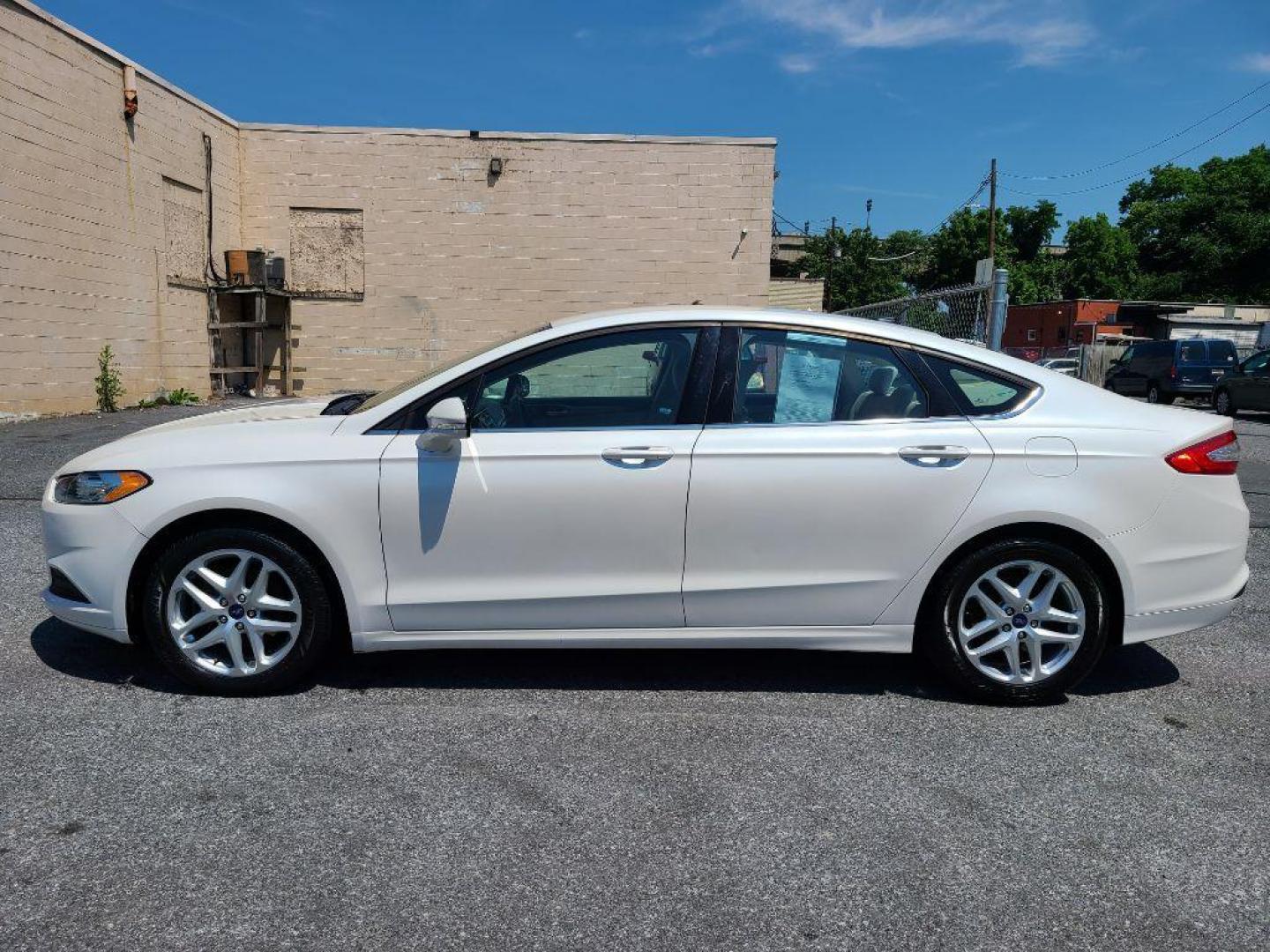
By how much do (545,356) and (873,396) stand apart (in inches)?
52.0

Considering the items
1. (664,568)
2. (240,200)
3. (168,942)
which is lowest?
(168,942)

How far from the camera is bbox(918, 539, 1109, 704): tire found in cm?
383

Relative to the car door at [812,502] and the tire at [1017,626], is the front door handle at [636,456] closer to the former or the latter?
the car door at [812,502]

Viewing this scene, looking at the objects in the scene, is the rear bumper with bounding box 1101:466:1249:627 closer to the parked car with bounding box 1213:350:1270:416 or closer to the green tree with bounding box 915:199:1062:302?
the parked car with bounding box 1213:350:1270:416

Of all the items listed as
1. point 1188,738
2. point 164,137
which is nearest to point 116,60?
point 164,137

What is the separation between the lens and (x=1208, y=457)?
3885 mm

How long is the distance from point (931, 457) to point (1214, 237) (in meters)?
65.2

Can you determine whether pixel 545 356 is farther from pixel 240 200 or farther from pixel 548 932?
pixel 240 200

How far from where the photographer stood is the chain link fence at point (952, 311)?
7.98 meters

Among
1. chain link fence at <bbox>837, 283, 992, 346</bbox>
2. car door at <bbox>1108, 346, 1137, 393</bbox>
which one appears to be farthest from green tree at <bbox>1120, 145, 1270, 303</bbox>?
chain link fence at <bbox>837, 283, 992, 346</bbox>

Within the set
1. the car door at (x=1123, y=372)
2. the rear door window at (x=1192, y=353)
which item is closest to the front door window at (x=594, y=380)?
the rear door window at (x=1192, y=353)

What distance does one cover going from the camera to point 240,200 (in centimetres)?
1917

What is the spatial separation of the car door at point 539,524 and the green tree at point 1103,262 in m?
66.9

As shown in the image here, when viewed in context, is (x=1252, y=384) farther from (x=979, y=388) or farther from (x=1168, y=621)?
(x=979, y=388)
